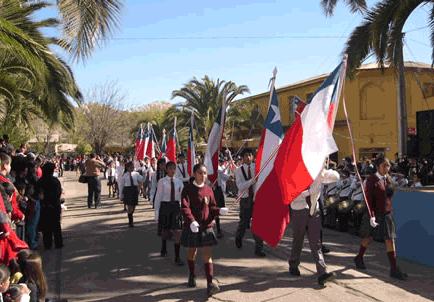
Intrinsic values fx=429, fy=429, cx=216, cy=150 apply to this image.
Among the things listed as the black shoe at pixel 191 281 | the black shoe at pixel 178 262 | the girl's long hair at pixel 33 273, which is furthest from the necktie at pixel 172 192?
the girl's long hair at pixel 33 273

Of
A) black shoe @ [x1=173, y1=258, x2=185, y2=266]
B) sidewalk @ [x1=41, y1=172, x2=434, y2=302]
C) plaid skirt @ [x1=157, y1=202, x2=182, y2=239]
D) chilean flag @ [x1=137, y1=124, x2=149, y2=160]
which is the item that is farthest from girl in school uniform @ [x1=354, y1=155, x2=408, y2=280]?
chilean flag @ [x1=137, y1=124, x2=149, y2=160]

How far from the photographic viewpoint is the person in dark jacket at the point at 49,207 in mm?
8117

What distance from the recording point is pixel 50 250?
809 centimetres

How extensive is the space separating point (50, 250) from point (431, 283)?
6.46m

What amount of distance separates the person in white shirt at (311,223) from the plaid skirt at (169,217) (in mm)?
2032

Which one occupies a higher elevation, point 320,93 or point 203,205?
point 320,93

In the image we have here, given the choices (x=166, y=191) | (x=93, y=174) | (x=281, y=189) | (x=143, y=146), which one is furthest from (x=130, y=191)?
(x=143, y=146)

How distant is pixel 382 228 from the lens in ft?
19.7

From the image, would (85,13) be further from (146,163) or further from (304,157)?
(146,163)

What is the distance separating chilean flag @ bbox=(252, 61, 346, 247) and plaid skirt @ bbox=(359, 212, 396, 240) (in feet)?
4.78

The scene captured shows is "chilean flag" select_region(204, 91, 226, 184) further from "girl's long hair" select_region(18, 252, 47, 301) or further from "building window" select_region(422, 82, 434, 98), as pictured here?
"building window" select_region(422, 82, 434, 98)

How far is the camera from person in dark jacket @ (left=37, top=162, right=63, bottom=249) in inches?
320

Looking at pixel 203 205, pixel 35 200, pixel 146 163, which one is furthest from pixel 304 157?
pixel 146 163

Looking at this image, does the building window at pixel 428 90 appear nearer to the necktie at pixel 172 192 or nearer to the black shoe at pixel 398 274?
the black shoe at pixel 398 274
